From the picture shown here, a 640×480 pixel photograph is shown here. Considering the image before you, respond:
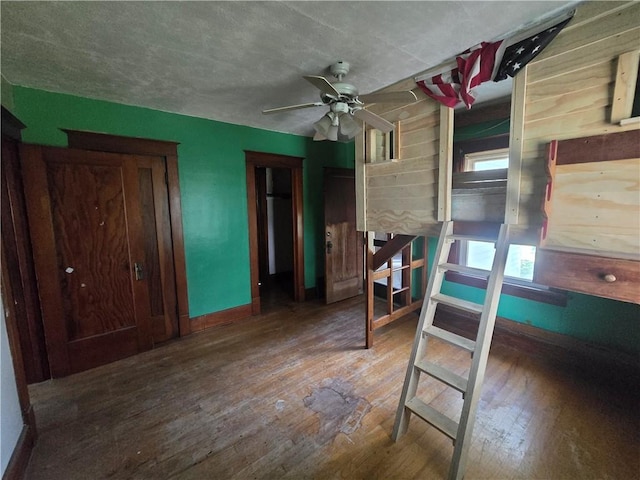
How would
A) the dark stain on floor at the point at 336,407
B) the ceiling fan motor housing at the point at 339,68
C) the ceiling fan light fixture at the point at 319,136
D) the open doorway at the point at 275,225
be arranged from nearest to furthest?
the dark stain on floor at the point at 336,407, the ceiling fan motor housing at the point at 339,68, the ceiling fan light fixture at the point at 319,136, the open doorway at the point at 275,225

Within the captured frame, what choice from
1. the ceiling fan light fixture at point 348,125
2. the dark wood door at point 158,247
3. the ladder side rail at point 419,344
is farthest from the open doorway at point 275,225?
the ladder side rail at point 419,344

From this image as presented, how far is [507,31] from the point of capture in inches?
66.2

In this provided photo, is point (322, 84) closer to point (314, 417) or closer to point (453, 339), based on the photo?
point (453, 339)

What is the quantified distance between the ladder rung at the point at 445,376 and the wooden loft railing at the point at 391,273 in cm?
109

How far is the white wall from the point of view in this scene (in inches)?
57.6

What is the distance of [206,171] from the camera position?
3.28 meters

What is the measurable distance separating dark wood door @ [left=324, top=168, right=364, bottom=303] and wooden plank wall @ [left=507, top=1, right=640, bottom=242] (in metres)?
2.72

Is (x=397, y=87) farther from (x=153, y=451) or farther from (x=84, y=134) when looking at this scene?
(x=153, y=451)

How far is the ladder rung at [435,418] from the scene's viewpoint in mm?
1596

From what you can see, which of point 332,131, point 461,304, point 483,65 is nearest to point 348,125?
point 332,131

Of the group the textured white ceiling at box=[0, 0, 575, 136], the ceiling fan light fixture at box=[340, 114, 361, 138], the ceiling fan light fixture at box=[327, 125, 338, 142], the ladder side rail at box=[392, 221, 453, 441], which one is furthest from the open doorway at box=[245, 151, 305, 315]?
the ladder side rail at box=[392, 221, 453, 441]

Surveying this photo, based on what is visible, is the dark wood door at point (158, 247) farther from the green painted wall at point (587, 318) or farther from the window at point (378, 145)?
the green painted wall at point (587, 318)

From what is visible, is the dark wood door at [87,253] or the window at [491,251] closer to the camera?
the dark wood door at [87,253]

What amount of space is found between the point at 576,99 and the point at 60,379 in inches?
172
